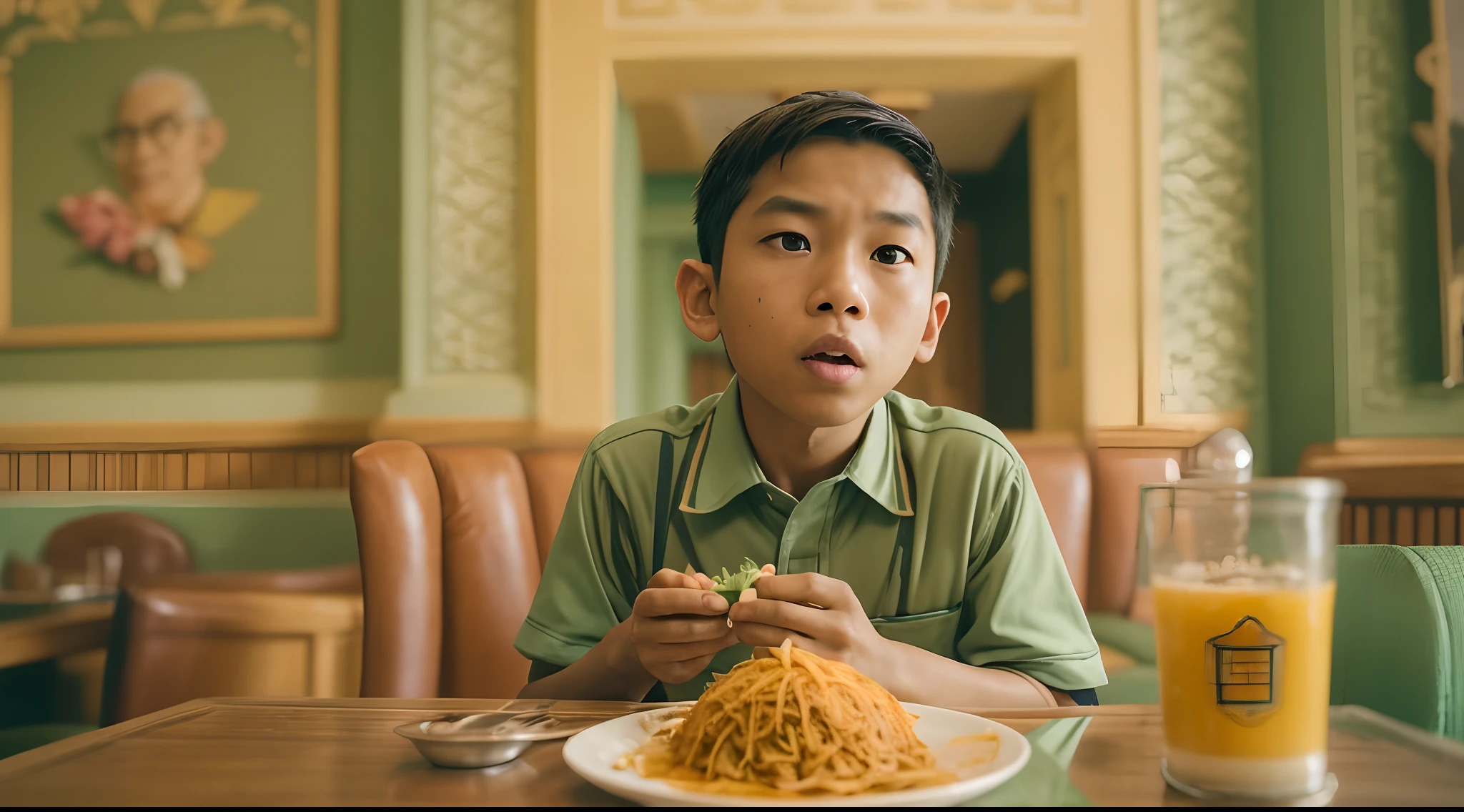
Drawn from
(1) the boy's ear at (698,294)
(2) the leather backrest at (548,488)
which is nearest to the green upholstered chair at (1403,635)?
(1) the boy's ear at (698,294)

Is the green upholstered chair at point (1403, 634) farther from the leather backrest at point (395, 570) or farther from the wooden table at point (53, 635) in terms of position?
the wooden table at point (53, 635)

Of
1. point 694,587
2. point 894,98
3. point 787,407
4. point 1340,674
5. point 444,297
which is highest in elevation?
point 894,98

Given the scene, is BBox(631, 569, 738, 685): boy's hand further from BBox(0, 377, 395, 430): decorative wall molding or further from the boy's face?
BBox(0, 377, 395, 430): decorative wall molding

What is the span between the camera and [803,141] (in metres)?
0.83

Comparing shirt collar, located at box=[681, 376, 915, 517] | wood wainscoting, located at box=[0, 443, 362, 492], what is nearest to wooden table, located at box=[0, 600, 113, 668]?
wood wainscoting, located at box=[0, 443, 362, 492]

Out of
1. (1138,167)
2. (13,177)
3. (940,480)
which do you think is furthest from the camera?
(13,177)

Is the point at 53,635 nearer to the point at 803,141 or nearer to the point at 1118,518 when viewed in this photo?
the point at 803,141

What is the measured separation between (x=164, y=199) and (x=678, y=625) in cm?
273

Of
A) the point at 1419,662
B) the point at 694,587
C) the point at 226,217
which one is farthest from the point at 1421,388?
the point at 226,217

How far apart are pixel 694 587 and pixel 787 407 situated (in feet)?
0.72

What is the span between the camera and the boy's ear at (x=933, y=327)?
0.93 metres

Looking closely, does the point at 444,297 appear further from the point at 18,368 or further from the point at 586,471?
the point at 586,471

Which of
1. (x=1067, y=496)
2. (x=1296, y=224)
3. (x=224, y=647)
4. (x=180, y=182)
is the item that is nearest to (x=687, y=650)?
(x=1067, y=496)

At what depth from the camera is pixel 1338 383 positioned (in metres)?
2.32
